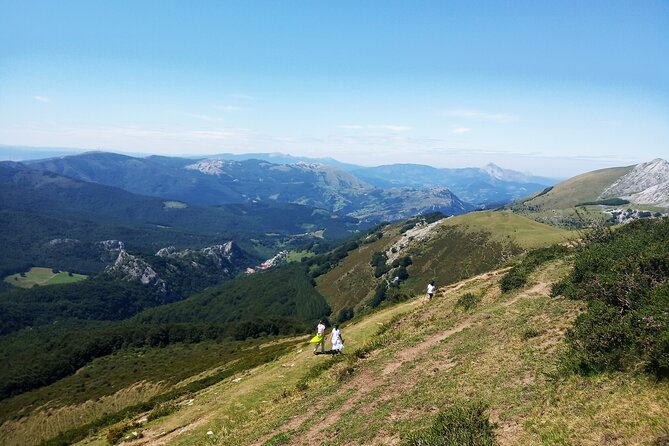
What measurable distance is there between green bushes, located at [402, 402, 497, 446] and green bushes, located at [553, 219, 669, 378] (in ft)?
22.8

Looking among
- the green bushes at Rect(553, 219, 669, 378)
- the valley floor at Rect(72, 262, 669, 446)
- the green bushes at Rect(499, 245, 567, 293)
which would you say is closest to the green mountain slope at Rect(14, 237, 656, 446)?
the valley floor at Rect(72, 262, 669, 446)

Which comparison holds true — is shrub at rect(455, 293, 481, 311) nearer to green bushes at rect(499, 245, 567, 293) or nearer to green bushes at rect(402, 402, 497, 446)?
green bushes at rect(499, 245, 567, 293)

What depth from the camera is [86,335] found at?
165m

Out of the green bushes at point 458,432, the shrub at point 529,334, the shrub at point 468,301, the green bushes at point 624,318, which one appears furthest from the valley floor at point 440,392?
the green bushes at point 624,318

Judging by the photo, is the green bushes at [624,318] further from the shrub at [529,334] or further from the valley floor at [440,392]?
the shrub at [529,334]

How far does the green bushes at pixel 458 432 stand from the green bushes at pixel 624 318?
695 centimetres

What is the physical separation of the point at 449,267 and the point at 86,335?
16441 centimetres

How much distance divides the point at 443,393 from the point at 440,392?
0.85 feet

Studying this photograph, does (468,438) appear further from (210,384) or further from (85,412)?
(85,412)

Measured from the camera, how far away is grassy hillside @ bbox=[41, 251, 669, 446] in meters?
15.0

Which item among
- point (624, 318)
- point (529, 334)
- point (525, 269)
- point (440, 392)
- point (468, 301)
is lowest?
point (468, 301)

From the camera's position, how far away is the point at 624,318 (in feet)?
64.9

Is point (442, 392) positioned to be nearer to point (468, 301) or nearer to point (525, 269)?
point (468, 301)

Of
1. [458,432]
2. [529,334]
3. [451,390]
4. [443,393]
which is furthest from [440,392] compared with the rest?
[529,334]
